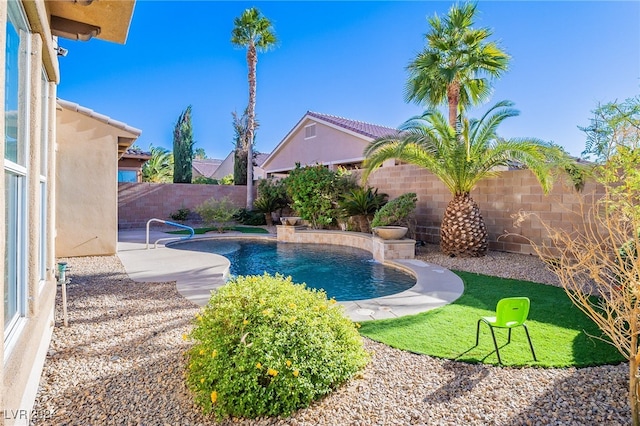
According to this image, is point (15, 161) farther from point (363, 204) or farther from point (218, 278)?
point (363, 204)

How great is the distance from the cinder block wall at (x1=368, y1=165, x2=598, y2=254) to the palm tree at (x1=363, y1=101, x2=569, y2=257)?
2.92 ft

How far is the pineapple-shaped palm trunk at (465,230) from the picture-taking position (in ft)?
40.1

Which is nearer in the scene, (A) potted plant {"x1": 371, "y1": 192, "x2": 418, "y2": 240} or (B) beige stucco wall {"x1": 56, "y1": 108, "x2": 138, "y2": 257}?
(B) beige stucco wall {"x1": 56, "y1": 108, "x2": 138, "y2": 257}

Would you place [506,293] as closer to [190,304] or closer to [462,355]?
[462,355]

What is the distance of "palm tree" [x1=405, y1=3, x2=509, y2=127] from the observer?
15.6 meters

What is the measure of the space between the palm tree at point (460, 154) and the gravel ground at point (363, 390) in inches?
315

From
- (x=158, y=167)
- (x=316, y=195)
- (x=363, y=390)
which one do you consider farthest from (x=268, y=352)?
(x=158, y=167)

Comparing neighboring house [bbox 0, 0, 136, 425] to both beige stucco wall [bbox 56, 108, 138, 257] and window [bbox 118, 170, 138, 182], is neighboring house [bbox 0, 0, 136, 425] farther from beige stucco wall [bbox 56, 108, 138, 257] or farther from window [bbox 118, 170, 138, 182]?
window [bbox 118, 170, 138, 182]

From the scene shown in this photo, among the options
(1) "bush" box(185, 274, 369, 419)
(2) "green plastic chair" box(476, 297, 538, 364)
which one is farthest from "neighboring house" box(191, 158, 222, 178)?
(2) "green plastic chair" box(476, 297, 538, 364)

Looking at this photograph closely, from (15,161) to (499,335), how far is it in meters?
6.41

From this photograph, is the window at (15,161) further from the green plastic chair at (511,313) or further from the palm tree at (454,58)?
the palm tree at (454,58)

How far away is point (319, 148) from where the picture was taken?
29.2 meters

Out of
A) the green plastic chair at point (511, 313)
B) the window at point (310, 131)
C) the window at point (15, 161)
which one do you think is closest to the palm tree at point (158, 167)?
the window at point (310, 131)

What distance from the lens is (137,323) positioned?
19.9ft
